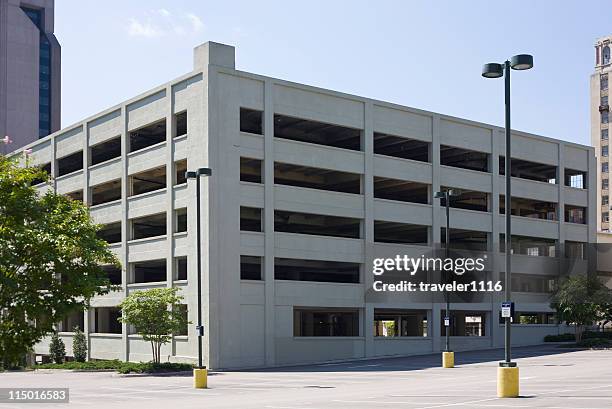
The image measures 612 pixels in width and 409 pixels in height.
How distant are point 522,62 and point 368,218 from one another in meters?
35.9

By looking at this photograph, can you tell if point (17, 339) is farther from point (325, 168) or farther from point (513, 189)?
point (513, 189)

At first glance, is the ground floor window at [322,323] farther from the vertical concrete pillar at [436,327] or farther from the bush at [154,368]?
the bush at [154,368]

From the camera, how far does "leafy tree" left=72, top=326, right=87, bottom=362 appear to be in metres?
64.4

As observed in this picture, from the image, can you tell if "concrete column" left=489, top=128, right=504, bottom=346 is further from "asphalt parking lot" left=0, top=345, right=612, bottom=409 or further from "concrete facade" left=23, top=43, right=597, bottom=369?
"asphalt parking lot" left=0, top=345, right=612, bottom=409

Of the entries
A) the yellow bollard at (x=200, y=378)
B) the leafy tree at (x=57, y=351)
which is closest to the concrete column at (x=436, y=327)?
the leafy tree at (x=57, y=351)

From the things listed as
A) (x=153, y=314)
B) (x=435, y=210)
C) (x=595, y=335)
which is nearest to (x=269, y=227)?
(x=153, y=314)

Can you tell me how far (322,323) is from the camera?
6781 centimetres

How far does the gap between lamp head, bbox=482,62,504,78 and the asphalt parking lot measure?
954 centimetres

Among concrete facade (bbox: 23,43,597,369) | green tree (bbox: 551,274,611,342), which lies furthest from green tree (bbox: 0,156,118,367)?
green tree (bbox: 551,274,611,342)

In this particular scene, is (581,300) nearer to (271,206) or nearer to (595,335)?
(595,335)

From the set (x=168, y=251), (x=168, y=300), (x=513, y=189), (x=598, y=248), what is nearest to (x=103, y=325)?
(x=168, y=251)

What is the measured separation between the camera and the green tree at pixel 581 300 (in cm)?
6188

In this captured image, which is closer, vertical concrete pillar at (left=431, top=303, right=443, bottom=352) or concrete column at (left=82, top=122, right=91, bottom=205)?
vertical concrete pillar at (left=431, top=303, right=443, bottom=352)

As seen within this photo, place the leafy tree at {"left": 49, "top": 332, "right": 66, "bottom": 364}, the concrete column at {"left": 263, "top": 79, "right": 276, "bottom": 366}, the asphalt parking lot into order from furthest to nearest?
the leafy tree at {"left": 49, "top": 332, "right": 66, "bottom": 364}
the concrete column at {"left": 263, "top": 79, "right": 276, "bottom": 366}
the asphalt parking lot
